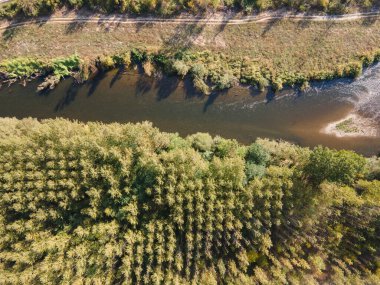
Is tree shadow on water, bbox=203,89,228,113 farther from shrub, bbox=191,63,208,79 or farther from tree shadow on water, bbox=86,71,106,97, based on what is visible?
tree shadow on water, bbox=86,71,106,97

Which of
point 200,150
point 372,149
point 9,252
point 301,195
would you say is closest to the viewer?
point 9,252

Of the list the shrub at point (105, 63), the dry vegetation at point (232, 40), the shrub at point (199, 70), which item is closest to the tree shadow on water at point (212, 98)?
the shrub at point (199, 70)

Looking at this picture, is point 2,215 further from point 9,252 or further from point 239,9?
point 239,9

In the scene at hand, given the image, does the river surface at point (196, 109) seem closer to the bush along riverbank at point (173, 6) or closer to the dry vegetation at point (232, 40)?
the dry vegetation at point (232, 40)

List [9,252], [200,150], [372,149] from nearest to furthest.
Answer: [9,252]
[200,150]
[372,149]

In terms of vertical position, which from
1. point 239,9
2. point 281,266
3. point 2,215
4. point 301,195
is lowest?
point 281,266

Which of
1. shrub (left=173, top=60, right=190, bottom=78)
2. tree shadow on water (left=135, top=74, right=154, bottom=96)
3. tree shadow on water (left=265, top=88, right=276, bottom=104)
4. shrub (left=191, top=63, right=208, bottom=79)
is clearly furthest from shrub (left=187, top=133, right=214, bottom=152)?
tree shadow on water (left=265, top=88, right=276, bottom=104)

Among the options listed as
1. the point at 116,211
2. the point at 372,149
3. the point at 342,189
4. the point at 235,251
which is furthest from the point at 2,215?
the point at 372,149
